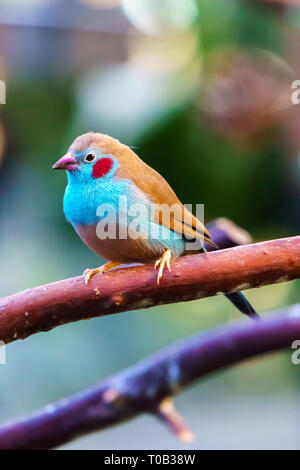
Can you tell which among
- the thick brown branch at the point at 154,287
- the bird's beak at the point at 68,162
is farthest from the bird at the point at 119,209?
the thick brown branch at the point at 154,287

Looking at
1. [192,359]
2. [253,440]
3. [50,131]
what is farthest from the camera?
[50,131]

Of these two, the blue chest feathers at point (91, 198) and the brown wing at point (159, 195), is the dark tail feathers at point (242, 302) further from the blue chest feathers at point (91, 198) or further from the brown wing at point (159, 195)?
the blue chest feathers at point (91, 198)

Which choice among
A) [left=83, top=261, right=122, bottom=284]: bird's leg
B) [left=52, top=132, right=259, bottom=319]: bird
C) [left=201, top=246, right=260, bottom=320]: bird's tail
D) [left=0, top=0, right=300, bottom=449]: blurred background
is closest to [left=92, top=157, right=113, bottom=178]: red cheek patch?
[left=52, top=132, right=259, bottom=319]: bird

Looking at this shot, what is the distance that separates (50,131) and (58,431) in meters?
1.24

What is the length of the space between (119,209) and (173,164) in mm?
831

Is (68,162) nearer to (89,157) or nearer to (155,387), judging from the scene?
(89,157)

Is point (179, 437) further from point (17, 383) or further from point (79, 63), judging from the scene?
point (79, 63)

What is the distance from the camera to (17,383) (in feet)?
5.19

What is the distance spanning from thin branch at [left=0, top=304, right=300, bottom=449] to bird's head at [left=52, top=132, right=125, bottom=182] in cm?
28

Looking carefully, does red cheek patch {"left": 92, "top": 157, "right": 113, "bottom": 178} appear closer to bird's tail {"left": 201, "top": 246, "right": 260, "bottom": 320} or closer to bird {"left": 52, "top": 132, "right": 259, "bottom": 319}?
bird {"left": 52, "top": 132, "right": 259, "bottom": 319}

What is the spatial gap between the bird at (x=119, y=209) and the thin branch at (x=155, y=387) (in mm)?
158

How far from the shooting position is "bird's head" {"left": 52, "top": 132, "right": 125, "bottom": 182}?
3.16 feet
